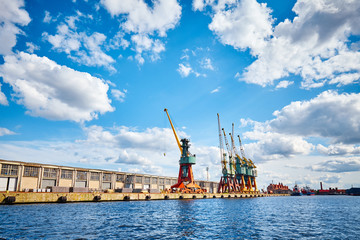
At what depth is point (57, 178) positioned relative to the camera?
262ft

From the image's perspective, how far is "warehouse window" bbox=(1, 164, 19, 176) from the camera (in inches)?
2584

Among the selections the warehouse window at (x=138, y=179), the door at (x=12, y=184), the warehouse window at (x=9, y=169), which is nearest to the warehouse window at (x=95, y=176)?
the warehouse window at (x=138, y=179)

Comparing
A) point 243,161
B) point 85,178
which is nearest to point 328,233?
point 85,178

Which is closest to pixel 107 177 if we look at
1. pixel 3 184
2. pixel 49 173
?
pixel 49 173

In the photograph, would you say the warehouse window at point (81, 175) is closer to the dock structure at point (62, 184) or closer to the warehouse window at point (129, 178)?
the dock structure at point (62, 184)

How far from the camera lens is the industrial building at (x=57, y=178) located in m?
66.9

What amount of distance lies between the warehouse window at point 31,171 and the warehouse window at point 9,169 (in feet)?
9.56

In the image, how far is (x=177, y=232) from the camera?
25.8 m

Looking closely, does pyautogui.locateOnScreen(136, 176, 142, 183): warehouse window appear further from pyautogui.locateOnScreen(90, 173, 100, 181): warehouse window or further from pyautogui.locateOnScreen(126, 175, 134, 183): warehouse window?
pyautogui.locateOnScreen(90, 173, 100, 181): warehouse window

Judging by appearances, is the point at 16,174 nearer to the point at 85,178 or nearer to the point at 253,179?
the point at 85,178

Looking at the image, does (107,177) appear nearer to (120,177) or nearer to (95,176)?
(95,176)

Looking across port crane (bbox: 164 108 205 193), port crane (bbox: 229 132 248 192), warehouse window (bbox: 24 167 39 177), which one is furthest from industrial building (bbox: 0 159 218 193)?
port crane (bbox: 229 132 248 192)

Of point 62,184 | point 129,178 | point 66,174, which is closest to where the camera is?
point 62,184

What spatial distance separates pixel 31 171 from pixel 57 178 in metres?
9.18
